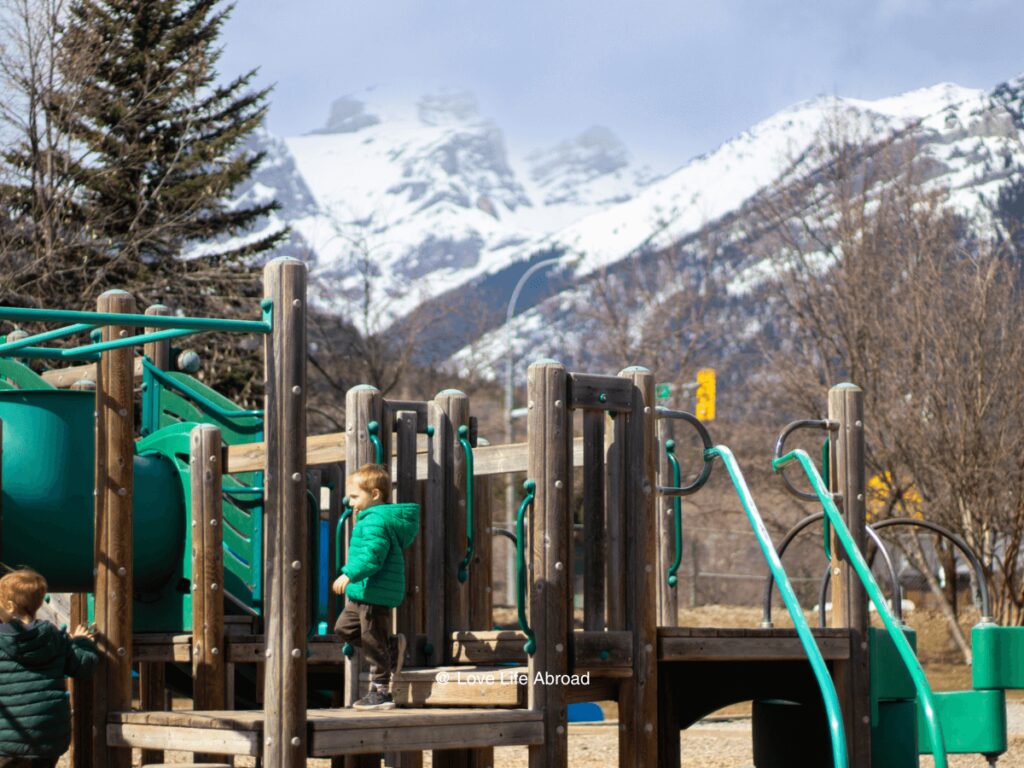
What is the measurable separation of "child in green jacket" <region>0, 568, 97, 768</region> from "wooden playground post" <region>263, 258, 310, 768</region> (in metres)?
1.07

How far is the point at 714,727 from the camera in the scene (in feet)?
52.3

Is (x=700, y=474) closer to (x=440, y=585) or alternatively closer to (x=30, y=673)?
(x=440, y=585)

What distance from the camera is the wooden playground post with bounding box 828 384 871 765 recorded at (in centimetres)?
759

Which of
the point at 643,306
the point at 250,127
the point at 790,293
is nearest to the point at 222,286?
the point at 250,127

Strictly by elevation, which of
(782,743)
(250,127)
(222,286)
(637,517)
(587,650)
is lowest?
(782,743)

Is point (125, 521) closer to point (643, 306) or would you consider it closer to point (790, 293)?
point (790, 293)

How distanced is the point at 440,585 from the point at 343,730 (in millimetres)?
1516

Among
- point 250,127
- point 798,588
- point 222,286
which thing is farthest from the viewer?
point 798,588

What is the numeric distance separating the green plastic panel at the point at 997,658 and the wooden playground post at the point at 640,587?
219 centimetres

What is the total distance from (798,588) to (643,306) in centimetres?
697

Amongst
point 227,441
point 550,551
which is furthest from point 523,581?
point 227,441

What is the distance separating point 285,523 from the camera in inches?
220

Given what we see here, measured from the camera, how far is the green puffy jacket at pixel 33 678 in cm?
623

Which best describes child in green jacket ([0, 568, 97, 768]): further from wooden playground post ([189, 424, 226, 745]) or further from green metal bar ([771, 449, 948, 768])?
green metal bar ([771, 449, 948, 768])
